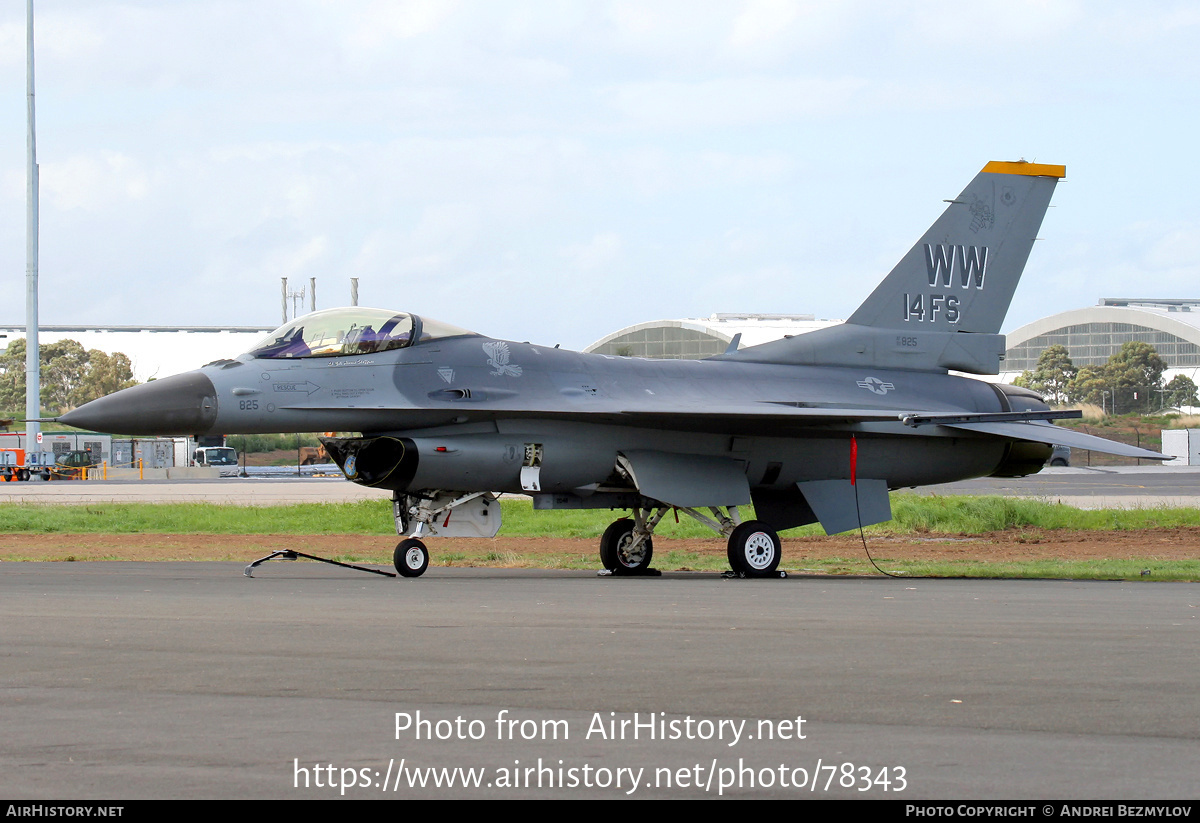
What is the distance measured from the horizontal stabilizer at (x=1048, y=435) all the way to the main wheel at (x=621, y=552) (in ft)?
13.8

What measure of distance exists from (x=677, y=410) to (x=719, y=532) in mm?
1888

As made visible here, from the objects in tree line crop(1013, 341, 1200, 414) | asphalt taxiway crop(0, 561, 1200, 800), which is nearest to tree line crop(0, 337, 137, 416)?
tree line crop(1013, 341, 1200, 414)

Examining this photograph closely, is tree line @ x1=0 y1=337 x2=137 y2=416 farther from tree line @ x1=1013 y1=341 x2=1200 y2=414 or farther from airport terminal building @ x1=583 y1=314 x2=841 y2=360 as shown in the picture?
tree line @ x1=1013 y1=341 x2=1200 y2=414

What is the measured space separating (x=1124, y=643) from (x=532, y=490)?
8.56m

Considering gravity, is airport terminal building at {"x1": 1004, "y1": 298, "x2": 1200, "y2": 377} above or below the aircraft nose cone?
above

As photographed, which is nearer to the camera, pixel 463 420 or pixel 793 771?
pixel 793 771

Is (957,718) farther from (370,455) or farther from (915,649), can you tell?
(370,455)

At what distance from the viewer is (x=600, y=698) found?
6.46m

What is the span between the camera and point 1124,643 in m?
8.54

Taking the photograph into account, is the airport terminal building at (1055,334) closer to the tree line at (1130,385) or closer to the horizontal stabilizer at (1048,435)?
the tree line at (1130,385)

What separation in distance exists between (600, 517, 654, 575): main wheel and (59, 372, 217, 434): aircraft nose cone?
17.7ft

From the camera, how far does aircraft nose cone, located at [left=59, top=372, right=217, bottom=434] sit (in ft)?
48.1

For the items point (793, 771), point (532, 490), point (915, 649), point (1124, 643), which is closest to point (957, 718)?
point (793, 771)

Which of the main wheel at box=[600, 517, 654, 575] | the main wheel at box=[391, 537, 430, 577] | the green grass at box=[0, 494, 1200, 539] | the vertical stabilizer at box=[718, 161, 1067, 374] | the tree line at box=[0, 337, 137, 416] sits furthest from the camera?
the tree line at box=[0, 337, 137, 416]
